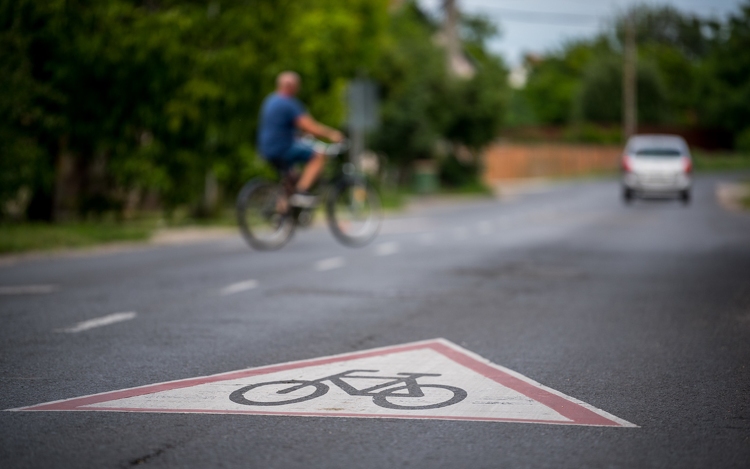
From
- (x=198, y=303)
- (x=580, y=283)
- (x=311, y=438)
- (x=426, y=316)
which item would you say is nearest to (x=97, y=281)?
(x=198, y=303)

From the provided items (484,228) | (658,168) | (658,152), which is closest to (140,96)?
(484,228)

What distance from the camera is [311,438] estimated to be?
4348 millimetres

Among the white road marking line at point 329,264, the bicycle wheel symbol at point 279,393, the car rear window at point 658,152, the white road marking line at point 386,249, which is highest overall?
the car rear window at point 658,152

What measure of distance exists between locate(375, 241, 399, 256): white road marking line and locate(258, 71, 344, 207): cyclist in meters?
1.08

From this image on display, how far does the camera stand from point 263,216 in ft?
44.1

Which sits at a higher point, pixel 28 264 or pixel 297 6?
pixel 297 6

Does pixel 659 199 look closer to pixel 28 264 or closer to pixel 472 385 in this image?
pixel 28 264

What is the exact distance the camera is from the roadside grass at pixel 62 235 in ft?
44.2

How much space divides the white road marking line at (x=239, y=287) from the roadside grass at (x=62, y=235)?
4416mm

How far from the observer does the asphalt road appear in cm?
421

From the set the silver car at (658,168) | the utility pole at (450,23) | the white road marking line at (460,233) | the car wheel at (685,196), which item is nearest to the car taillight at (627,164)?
the silver car at (658,168)

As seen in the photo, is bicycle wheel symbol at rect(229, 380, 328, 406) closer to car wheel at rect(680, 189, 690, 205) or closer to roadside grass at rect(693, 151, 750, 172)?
car wheel at rect(680, 189, 690, 205)

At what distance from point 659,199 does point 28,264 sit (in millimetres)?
24657

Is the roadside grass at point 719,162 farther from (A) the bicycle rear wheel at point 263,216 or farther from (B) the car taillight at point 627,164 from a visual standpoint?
(A) the bicycle rear wheel at point 263,216
